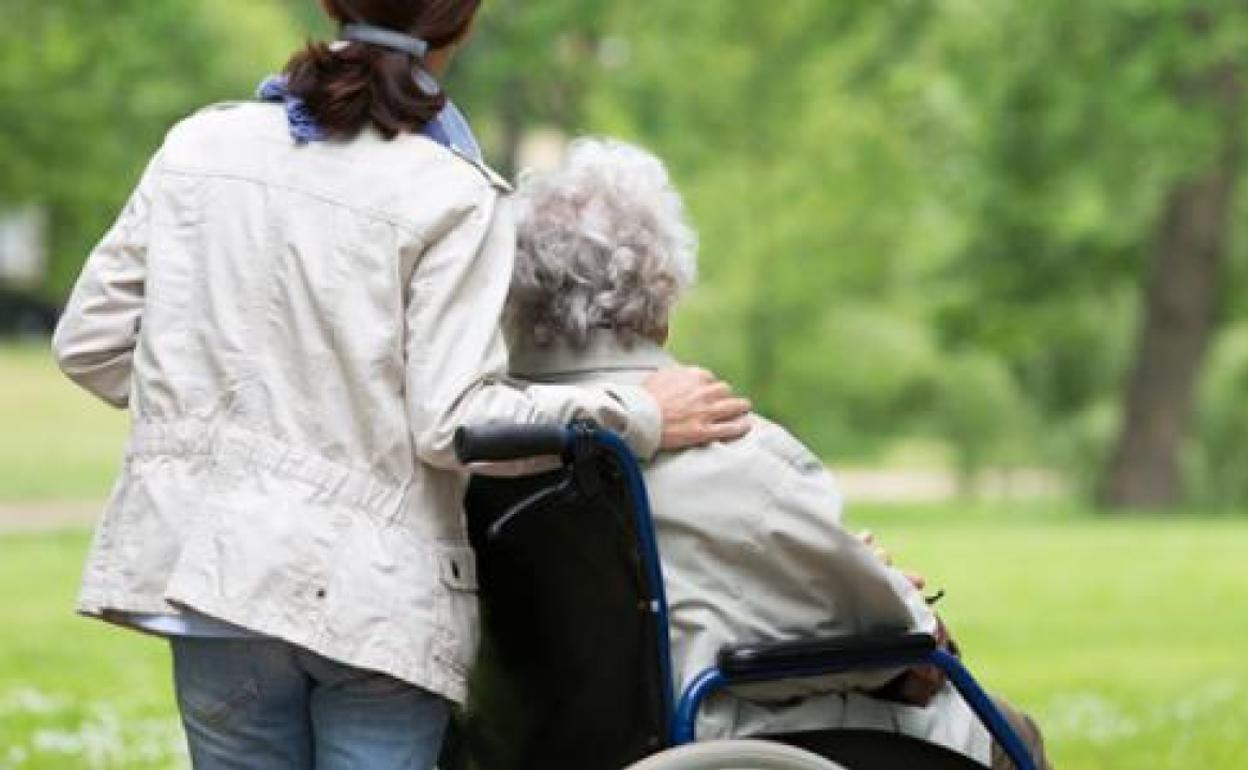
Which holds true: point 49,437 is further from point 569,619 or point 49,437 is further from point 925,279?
A: point 569,619

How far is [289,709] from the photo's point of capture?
2.97 m

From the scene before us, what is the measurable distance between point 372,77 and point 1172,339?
1941 cm

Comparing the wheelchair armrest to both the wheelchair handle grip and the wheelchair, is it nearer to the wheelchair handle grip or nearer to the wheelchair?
the wheelchair

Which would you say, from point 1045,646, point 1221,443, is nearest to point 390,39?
point 1045,646

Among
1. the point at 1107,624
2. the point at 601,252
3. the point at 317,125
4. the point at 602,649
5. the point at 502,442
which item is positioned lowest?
the point at 1107,624

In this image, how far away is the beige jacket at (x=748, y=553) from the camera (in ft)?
10.2

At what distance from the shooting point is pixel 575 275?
3.13m

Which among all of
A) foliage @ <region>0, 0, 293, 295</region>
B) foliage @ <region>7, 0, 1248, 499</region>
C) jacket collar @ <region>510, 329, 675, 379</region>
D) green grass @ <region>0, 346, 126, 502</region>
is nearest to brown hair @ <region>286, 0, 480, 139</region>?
jacket collar @ <region>510, 329, 675, 379</region>

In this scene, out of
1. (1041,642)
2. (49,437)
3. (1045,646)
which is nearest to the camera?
(1045,646)

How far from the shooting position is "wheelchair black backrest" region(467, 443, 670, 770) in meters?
3.02

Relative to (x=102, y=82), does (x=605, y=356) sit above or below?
above

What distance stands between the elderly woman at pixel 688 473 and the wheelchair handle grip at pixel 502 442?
270mm

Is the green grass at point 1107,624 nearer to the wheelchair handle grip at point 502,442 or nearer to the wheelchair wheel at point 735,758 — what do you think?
the wheelchair wheel at point 735,758

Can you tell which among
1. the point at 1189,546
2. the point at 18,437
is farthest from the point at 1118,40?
the point at 18,437
